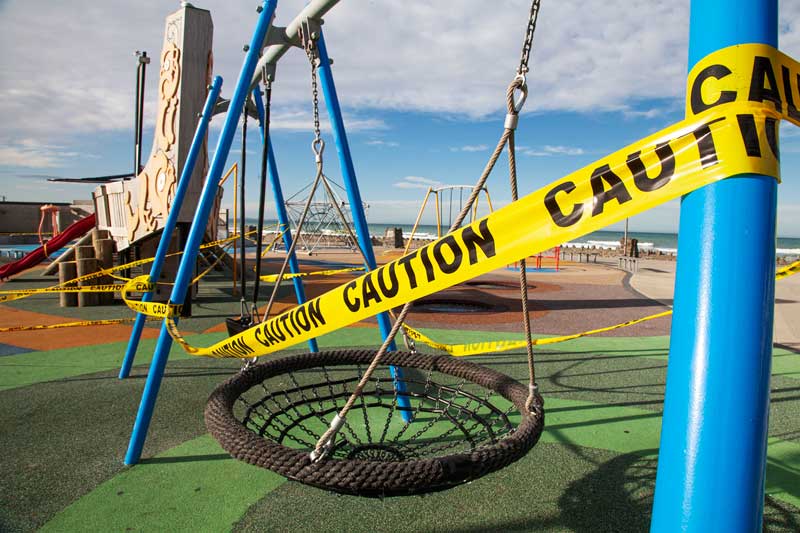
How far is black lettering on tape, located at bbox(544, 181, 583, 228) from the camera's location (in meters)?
1.21

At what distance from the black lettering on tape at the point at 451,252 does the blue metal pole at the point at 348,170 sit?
201 centimetres

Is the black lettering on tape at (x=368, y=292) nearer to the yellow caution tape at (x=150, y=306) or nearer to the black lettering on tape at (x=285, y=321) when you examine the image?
the black lettering on tape at (x=285, y=321)

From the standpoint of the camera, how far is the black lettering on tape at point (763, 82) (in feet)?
3.19

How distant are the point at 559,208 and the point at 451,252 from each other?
36 centimetres

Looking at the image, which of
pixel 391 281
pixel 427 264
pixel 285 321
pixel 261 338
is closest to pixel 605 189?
pixel 427 264

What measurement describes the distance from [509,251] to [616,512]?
79.9 inches

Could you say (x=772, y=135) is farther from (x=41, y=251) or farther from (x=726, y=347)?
(x=41, y=251)

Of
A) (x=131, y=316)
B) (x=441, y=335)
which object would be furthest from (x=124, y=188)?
(x=441, y=335)

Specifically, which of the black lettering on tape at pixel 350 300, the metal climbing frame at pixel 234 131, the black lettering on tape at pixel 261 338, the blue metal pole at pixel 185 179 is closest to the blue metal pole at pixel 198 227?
the metal climbing frame at pixel 234 131


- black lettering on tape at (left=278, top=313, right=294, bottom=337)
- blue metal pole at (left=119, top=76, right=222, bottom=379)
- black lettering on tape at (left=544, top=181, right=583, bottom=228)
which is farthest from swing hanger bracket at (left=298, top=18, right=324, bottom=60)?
black lettering on tape at (left=544, top=181, right=583, bottom=228)

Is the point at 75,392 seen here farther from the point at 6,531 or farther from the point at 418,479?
the point at 418,479

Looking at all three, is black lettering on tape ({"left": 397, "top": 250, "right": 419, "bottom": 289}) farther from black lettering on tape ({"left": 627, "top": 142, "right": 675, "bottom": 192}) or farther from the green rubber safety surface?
the green rubber safety surface

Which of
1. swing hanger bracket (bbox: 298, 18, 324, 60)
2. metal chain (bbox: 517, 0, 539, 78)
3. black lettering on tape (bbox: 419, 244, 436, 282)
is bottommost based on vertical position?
black lettering on tape (bbox: 419, 244, 436, 282)

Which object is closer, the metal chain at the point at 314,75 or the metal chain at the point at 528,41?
the metal chain at the point at 528,41
